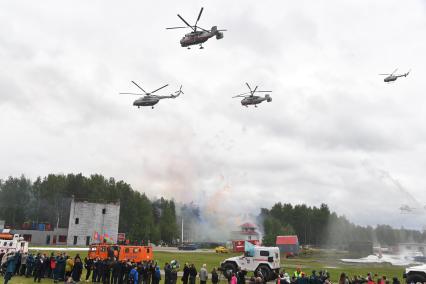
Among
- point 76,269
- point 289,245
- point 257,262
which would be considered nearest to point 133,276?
point 76,269

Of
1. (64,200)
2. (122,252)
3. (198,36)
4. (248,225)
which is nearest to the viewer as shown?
(122,252)

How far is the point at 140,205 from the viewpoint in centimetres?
10488

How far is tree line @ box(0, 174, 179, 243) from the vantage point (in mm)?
101625

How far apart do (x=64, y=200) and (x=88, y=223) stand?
35.2 metres

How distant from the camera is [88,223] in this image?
72625 millimetres

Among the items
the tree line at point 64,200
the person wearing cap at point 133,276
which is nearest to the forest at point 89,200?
the tree line at point 64,200

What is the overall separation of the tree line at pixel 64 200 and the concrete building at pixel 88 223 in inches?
954

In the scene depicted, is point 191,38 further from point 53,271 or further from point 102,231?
point 102,231

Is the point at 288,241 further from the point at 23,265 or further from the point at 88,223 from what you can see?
the point at 23,265

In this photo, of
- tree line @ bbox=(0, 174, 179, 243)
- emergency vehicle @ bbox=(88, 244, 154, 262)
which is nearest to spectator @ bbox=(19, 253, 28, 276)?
emergency vehicle @ bbox=(88, 244, 154, 262)

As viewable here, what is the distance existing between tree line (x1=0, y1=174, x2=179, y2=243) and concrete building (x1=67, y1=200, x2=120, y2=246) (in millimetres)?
24241

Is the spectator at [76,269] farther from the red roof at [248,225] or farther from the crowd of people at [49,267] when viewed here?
the red roof at [248,225]

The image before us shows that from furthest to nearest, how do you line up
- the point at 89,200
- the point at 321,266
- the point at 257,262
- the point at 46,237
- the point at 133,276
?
the point at 89,200 < the point at 46,237 < the point at 321,266 < the point at 257,262 < the point at 133,276

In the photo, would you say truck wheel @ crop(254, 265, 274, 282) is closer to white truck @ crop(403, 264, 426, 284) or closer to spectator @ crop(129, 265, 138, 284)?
white truck @ crop(403, 264, 426, 284)
